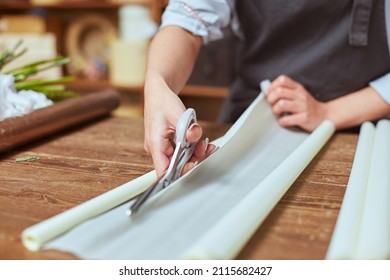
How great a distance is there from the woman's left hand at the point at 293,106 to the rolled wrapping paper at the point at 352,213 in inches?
7.3

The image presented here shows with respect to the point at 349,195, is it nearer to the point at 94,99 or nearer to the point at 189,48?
the point at 189,48

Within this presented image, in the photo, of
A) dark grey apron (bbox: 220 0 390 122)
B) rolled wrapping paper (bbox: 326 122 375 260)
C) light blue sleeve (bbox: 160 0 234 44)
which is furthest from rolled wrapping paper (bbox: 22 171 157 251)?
dark grey apron (bbox: 220 0 390 122)

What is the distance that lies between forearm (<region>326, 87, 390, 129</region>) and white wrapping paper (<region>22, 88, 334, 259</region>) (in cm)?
21

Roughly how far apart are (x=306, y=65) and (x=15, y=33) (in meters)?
1.99

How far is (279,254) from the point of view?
18.4 inches

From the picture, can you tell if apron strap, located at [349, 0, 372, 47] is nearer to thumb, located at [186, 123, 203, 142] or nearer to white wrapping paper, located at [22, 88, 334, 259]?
white wrapping paper, located at [22, 88, 334, 259]

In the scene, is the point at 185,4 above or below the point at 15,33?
above

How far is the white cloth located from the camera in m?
0.86

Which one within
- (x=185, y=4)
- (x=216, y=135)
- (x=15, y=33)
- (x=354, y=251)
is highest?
(x=185, y=4)

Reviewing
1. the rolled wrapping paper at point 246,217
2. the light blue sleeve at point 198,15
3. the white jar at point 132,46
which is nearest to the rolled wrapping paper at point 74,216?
the rolled wrapping paper at point 246,217

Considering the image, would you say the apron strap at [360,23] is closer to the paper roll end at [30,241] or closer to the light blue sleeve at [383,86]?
the light blue sleeve at [383,86]

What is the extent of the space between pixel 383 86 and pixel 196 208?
2.21 feet

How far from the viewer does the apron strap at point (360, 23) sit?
1.01 meters

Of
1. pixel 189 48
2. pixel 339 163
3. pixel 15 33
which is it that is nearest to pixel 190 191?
pixel 339 163
